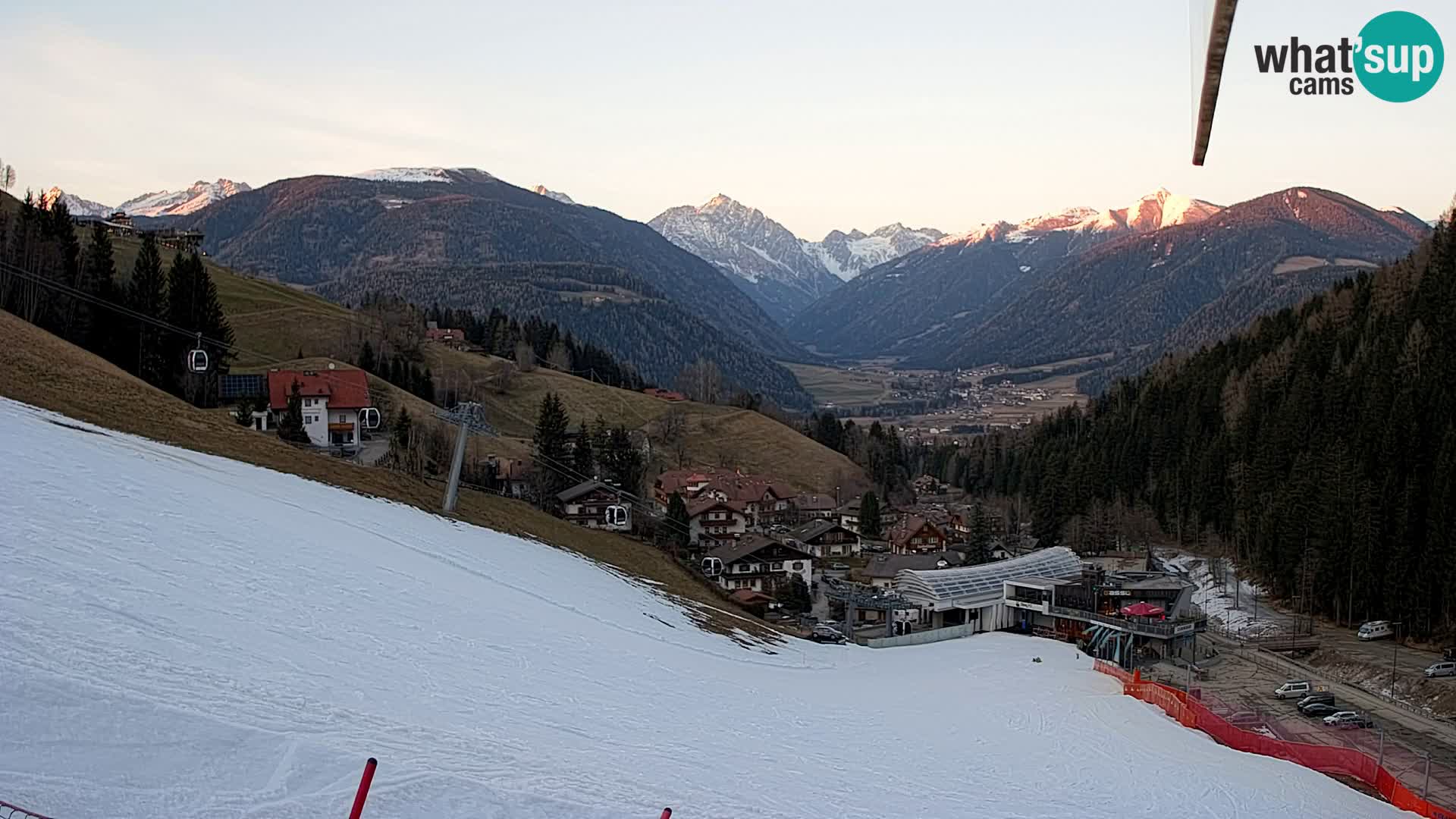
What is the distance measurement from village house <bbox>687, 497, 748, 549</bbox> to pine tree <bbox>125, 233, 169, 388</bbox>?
1444 inches

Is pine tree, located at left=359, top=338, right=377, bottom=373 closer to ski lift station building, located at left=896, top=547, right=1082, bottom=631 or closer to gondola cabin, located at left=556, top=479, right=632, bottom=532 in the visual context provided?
gondola cabin, located at left=556, top=479, right=632, bottom=532

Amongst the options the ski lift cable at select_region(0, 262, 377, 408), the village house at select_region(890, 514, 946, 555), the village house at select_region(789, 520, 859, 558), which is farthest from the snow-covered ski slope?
the village house at select_region(890, 514, 946, 555)

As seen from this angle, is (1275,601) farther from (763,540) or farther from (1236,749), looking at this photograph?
(1236,749)

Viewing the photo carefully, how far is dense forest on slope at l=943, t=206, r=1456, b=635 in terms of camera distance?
169 feet

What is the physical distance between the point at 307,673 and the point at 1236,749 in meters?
21.2

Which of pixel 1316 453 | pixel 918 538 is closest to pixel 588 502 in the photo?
pixel 918 538

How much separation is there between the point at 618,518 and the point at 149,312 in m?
30.3

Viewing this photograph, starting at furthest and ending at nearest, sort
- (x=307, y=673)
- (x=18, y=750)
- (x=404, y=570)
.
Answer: (x=404, y=570) → (x=307, y=673) → (x=18, y=750)

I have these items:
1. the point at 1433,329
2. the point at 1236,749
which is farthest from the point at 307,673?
the point at 1433,329

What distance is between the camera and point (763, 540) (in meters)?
67.0

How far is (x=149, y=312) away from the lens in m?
Result: 60.0

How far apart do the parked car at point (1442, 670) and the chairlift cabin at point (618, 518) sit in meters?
33.2

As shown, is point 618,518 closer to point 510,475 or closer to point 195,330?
point 510,475

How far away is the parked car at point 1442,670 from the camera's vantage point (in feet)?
129
